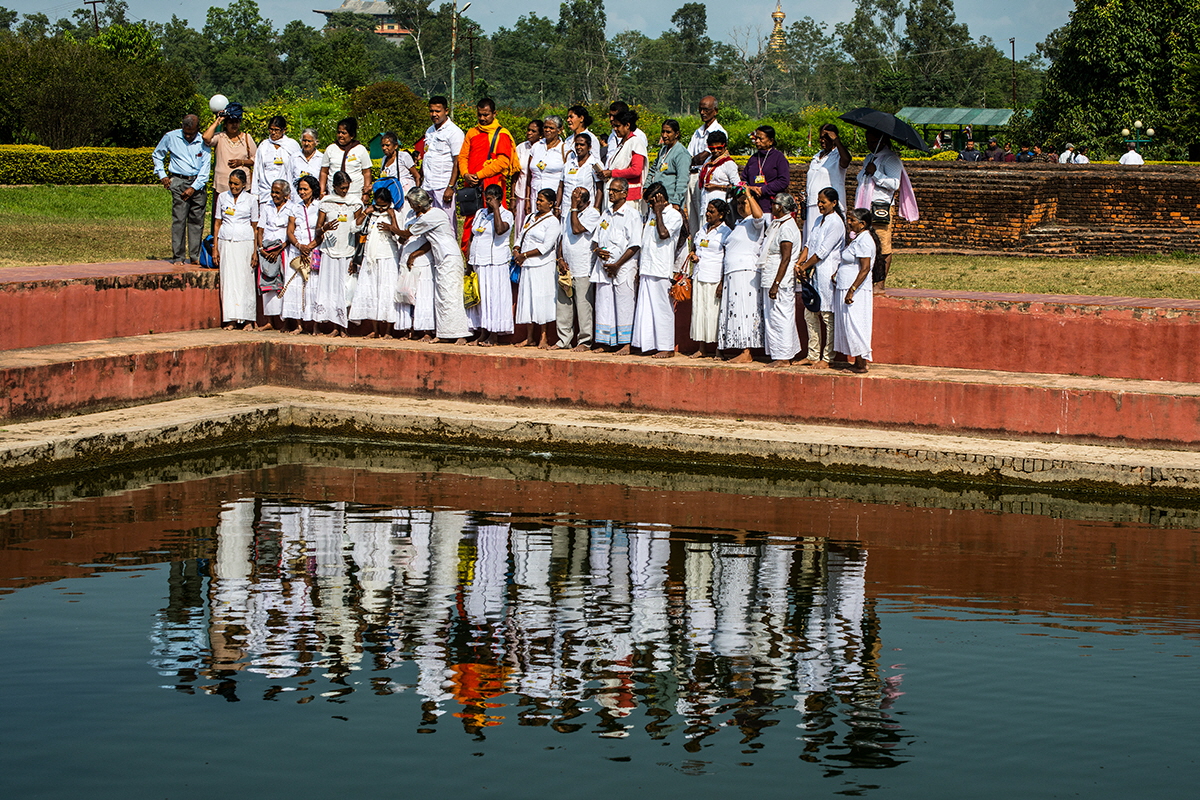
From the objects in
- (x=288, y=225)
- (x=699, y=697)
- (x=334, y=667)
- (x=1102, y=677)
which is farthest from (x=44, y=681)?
(x=288, y=225)

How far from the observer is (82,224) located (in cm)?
2086

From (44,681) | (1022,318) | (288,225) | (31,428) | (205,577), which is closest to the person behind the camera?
(44,681)

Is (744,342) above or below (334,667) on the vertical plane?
above

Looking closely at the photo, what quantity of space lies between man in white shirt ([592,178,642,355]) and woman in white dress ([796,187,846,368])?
1386 mm

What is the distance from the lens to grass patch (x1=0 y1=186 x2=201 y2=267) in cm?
1655

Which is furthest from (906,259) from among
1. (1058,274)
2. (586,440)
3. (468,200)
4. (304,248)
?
(586,440)

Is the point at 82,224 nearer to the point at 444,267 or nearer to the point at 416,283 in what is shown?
the point at 416,283

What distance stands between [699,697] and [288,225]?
768 cm

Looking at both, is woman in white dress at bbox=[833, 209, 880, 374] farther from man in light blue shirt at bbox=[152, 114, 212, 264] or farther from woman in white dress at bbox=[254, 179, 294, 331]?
man in light blue shirt at bbox=[152, 114, 212, 264]

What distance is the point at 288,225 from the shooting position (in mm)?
12141

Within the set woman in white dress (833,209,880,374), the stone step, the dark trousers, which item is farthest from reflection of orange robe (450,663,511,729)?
the dark trousers

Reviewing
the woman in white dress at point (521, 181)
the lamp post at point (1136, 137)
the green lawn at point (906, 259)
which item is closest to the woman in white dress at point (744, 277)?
the woman in white dress at point (521, 181)

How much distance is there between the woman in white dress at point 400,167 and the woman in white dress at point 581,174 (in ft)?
4.31

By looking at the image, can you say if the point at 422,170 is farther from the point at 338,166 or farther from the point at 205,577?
the point at 205,577
